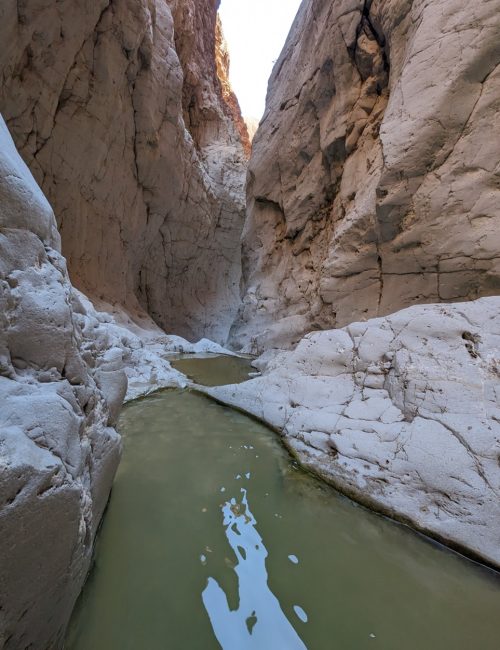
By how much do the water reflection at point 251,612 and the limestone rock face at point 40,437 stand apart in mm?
660

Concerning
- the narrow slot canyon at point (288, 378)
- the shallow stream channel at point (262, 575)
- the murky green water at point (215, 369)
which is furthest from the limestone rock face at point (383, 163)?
the shallow stream channel at point (262, 575)

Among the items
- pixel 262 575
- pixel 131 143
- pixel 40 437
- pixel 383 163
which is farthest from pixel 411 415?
pixel 131 143

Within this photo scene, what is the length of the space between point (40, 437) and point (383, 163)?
20.9 ft

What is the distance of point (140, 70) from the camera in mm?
9906

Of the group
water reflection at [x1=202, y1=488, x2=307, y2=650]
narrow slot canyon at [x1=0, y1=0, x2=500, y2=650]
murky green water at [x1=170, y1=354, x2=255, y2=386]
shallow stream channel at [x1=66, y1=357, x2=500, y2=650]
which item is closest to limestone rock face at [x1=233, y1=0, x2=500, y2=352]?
narrow slot canyon at [x1=0, y1=0, x2=500, y2=650]

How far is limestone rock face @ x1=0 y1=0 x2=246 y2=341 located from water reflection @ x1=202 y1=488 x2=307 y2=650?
9693mm

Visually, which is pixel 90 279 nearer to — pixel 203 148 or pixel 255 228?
pixel 255 228

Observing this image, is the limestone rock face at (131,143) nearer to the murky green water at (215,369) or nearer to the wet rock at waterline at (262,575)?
the murky green water at (215,369)

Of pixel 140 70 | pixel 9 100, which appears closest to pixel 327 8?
pixel 140 70

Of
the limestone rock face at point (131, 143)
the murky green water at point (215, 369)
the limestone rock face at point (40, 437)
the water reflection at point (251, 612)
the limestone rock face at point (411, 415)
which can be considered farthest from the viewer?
the limestone rock face at point (131, 143)

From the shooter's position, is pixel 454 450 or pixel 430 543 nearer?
pixel 430 543

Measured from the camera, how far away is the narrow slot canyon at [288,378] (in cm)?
139

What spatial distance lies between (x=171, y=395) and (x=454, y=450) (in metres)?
3.78

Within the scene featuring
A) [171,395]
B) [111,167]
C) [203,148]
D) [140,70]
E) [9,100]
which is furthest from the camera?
[203,148]
